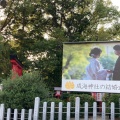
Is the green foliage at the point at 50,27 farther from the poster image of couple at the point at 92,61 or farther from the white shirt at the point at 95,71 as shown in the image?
the white shirt at the point at 95,71

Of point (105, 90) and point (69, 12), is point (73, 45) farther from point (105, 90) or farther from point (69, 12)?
point (69, 12)

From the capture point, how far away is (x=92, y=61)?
6.83 m

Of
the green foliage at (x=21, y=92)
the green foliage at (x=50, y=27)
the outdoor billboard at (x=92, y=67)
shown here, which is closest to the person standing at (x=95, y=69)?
the outdoor billboard at (x=92, y=67)

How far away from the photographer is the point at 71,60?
7062 millimetres

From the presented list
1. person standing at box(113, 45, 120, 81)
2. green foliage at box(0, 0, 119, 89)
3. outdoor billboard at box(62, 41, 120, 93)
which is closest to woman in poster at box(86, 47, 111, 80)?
outdoor billboard at box(62, 41, 120, 93)

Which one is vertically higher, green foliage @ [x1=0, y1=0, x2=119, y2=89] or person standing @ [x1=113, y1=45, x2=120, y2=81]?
green foliage @ [x1=0, y1=0, x2=119, y2=89]

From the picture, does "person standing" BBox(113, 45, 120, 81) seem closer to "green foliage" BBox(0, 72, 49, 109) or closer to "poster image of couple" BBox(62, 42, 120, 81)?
"poster image of couple" BBox(62, 42, 120, 81)

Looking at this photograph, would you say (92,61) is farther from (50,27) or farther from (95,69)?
(50,27)

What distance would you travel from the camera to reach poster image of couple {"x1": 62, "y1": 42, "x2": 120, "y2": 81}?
22.0 feet

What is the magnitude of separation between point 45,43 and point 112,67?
7493 mm

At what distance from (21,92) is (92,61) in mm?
1936

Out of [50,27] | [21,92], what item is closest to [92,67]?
[21,92]

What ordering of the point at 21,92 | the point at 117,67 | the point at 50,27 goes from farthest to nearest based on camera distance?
the point at 50,27 → the point at 21,92 → the point at 117,67

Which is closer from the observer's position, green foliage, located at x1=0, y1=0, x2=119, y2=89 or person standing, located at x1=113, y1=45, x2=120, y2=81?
person standing, located at x1=113, y1=45, x2=120, y2=81
